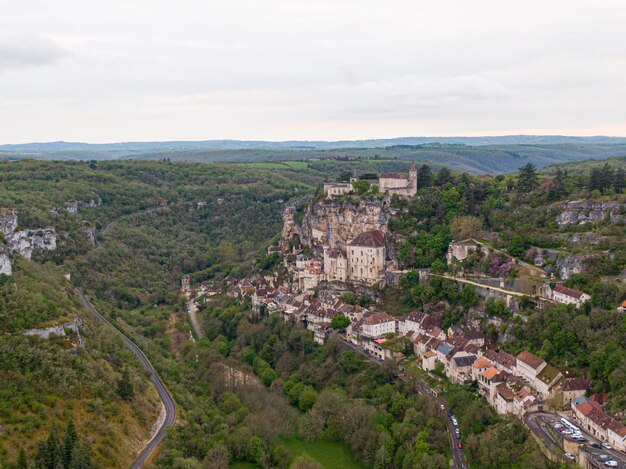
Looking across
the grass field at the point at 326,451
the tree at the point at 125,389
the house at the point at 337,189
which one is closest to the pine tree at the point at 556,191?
the house at the point at 337,189

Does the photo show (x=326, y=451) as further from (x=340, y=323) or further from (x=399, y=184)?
(x=399, y=184)

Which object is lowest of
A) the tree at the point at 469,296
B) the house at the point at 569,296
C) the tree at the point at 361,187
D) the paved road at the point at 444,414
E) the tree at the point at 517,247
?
the paved road at the point at 444,414

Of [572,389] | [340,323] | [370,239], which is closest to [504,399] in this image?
[572,389]

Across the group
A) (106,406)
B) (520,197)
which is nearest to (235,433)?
(106,406)

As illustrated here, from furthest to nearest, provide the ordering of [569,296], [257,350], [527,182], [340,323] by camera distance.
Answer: [527,182]
[257,350]
[340,323]
[569,296]

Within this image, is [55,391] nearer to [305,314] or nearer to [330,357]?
[330,357]

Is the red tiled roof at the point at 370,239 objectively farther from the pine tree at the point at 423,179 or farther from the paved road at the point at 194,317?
the paved road at the point at 194,317
